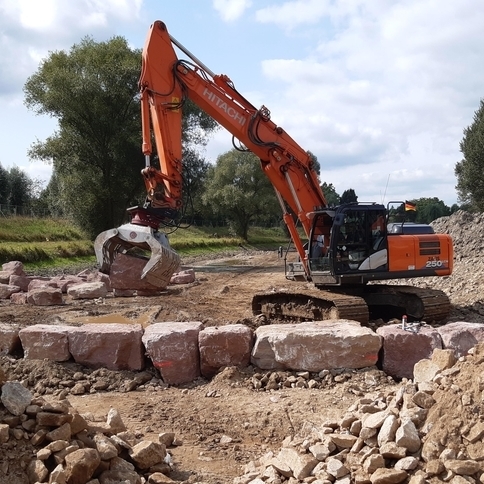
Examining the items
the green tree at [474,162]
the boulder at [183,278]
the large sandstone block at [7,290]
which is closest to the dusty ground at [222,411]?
the large sandstone block at [7,290]

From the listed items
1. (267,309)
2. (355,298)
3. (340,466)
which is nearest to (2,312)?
(267,309)

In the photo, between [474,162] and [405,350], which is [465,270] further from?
[474,162]

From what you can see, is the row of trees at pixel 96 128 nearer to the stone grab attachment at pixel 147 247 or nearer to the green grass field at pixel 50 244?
the green grass field at pixel 50 244

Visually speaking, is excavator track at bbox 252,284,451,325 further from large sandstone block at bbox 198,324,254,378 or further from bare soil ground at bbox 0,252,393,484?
bare soil ground at bbox 0,252,393,484

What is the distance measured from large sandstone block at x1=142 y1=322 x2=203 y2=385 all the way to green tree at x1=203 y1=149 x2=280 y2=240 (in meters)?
41.3

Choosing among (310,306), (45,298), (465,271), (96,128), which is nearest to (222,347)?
(310,306)

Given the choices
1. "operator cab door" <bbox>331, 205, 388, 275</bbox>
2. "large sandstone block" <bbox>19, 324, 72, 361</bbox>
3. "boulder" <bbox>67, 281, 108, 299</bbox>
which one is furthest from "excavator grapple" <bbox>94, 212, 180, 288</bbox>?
"large sandstone block" <bbox>19, 324, 72, 361</bbox>

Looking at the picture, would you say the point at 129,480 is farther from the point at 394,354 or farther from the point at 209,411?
the point at 394,354

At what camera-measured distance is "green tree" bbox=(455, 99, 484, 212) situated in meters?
36.1

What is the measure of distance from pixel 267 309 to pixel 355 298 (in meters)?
1.84

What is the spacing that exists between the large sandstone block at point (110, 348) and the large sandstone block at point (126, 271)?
18.4ft

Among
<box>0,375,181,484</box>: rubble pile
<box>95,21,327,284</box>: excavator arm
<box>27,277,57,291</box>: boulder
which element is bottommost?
<box>0,375,181,484</box>: rubble pile

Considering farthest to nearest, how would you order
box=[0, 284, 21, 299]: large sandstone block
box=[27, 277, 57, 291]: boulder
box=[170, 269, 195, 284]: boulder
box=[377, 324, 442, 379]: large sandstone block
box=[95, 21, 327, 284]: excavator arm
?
1. box=[170, 269, 195, 284]: boulder
2. box=[27, 277, 57, 291]: boulder
3. box=[0, 284, 21, 299]: large sandstone block
4. box=[95, 21, 327, 284]: excavator arm
5. box=[377, 324, 442, 379]: large sandstone block

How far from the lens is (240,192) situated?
4859 cm
